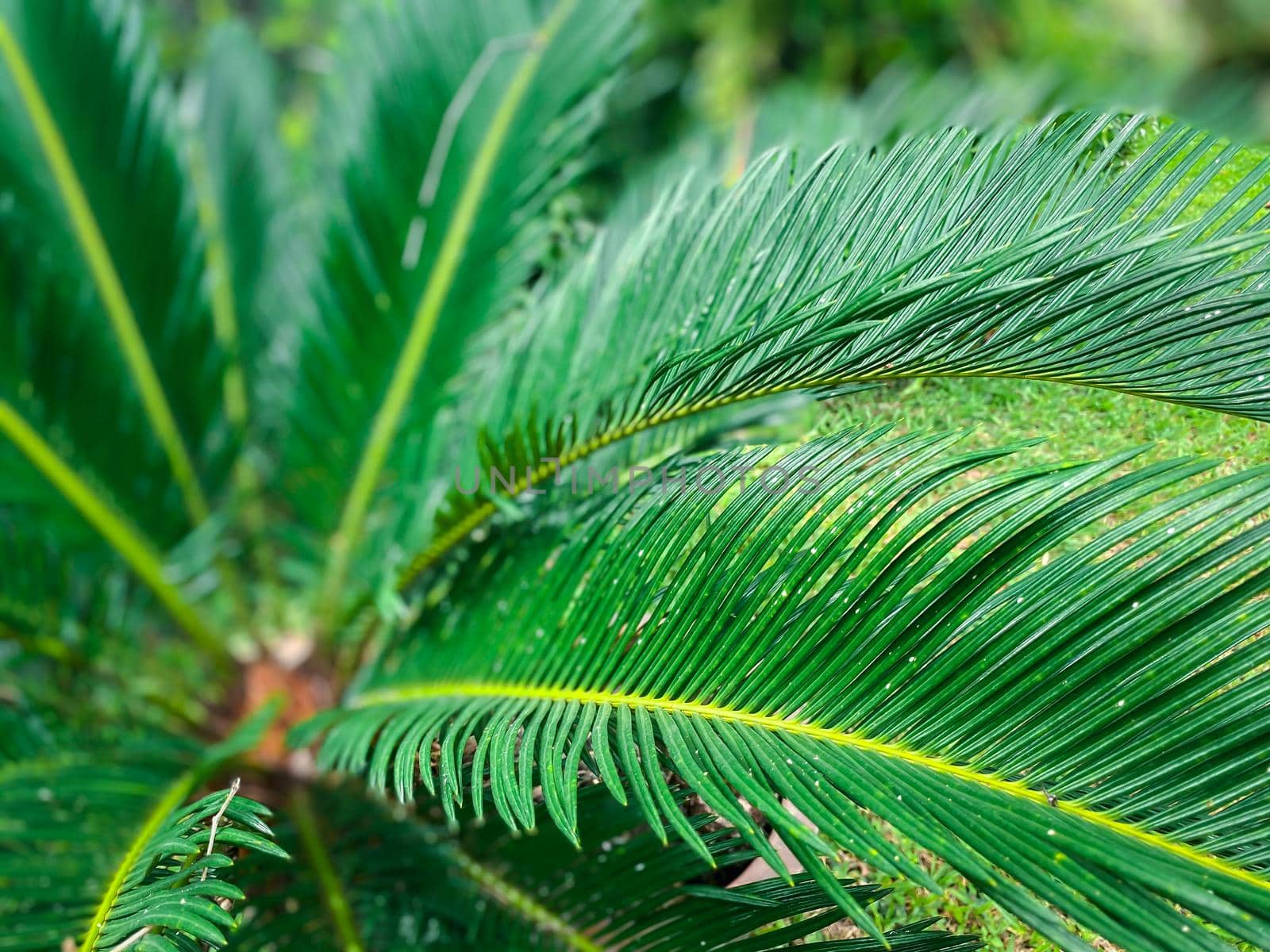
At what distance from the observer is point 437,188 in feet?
4.18

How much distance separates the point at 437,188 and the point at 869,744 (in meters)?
0.97

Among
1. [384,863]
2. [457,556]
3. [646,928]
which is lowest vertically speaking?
[646,928]

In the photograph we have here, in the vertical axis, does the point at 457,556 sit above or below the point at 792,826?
above

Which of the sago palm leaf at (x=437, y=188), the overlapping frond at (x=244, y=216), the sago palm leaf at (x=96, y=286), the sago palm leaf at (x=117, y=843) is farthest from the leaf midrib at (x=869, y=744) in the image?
the overlapping frond at (x=244, y=216)

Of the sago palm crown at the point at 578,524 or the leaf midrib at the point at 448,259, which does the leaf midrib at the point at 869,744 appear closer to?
the sago palm crown at the point at 578,524

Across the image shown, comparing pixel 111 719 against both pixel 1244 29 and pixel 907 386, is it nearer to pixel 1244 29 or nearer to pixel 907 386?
pixel 907 386

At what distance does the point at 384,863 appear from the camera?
102 cm

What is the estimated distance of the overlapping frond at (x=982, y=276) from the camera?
0.65m

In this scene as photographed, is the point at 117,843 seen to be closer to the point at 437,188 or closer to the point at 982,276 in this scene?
the point at 437,188

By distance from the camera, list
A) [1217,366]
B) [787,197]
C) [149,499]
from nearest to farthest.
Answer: [1217,366], [787,197], [149,499]

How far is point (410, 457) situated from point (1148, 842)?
0.95m

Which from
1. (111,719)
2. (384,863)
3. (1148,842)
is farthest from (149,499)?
(1148,842)

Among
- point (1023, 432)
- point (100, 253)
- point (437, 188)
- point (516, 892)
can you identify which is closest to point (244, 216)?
point (100, 253)

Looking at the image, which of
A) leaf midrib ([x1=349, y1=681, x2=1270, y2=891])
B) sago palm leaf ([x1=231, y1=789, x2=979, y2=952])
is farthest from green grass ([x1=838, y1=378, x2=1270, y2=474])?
sago palm leaf ([x1=231, y1=789, x2=979, y2=952])
